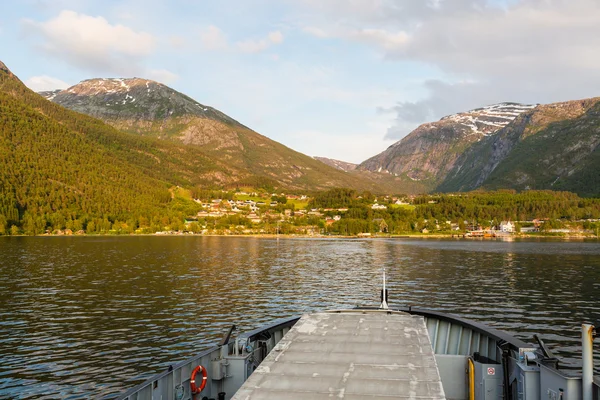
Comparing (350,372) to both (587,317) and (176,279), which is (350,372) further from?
(176,279)

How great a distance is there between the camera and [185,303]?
190 ft

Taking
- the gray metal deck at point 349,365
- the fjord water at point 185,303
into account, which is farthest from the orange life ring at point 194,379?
the fjord water at point 185,303

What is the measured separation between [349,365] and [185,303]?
47684mm

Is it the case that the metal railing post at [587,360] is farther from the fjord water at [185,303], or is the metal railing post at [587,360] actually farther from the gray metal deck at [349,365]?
the fjord water at [185,303]

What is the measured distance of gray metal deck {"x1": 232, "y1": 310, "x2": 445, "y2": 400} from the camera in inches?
464

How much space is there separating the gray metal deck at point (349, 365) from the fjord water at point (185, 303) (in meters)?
16.6

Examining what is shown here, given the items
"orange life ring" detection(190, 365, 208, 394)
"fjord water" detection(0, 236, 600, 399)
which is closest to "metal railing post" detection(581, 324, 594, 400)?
"orange life ring" detection(190, 365, 208, 394)

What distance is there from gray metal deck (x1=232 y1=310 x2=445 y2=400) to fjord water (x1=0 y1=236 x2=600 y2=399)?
1663 cm

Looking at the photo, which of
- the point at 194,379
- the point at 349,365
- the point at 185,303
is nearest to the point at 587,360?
the point at 349,365

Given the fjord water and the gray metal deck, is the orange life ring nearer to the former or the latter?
the gray metal deck

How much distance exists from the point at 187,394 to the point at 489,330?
546 inches

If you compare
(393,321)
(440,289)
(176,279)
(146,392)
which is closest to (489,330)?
(393,321)

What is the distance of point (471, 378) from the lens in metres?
19.3

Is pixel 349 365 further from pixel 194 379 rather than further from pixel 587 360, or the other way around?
pixel 587 360
